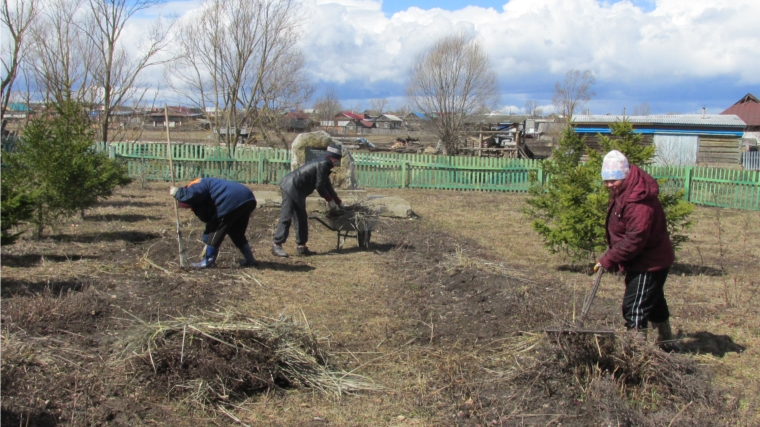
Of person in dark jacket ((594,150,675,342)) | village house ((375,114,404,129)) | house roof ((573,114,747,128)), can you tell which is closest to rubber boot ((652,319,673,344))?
person in dark jacket ((594,150,675,342))

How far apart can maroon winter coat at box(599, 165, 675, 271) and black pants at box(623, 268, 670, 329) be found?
7cm

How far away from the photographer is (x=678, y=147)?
29.1 m

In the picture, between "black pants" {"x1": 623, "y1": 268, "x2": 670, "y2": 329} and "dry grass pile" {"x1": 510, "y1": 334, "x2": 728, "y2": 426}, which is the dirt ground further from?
"black pants" {"x1": 623, "y1": 268, "x2": 670, "y2": 329}

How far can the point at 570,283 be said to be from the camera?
7.69 meters

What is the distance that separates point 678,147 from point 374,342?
27.8 m

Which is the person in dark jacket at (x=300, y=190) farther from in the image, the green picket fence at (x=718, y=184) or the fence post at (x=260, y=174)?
the fence post at (x=260, y=174)

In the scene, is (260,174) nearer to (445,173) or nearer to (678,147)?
(445,173)

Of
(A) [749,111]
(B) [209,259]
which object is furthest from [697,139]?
(B) [209,259]

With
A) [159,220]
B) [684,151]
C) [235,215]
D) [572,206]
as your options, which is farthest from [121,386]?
[684,151]

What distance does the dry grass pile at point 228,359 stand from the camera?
161 inches

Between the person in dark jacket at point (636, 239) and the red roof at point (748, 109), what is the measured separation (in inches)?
2029

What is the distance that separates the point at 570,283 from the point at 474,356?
128 inches

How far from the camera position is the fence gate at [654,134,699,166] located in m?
28.8

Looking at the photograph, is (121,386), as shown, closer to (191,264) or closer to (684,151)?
(191,264)
